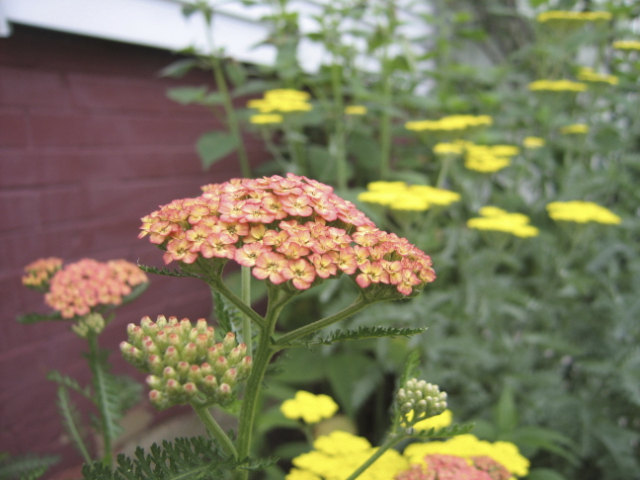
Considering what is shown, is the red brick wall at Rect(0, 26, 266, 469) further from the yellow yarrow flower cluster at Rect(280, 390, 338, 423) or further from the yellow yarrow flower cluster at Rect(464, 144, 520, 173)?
the yellow yarrow flower cluster at Rect(464, 144, 520, 173)

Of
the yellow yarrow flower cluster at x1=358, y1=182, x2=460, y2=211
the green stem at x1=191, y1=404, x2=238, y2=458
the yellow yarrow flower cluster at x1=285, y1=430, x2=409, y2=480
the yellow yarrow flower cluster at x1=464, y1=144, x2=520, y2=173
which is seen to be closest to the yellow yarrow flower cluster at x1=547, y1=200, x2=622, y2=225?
the yellow yarrow flower cluster at x1=464, y1=144, x2=520, y2=173

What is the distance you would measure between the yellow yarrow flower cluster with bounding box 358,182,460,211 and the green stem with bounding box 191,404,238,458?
830mm

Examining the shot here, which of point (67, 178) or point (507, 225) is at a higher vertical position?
point (67, 178)

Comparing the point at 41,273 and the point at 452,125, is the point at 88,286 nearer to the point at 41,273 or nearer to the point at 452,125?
the point at 41,273

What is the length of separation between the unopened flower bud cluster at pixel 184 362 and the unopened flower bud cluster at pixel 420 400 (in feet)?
0.70

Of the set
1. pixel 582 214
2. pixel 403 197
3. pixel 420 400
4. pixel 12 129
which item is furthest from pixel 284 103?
pixel 420 400

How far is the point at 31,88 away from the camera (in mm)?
1274

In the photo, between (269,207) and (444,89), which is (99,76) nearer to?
(269,207)

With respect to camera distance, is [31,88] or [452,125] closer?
[31,88]

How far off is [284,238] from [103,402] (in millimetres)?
453

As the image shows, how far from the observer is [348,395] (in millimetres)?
1610

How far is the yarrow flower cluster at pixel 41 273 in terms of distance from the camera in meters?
0.84

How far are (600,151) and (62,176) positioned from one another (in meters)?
2.12

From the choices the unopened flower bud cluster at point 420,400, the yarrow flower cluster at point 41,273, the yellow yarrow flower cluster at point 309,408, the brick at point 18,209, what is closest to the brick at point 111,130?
the brick at point 18,209
